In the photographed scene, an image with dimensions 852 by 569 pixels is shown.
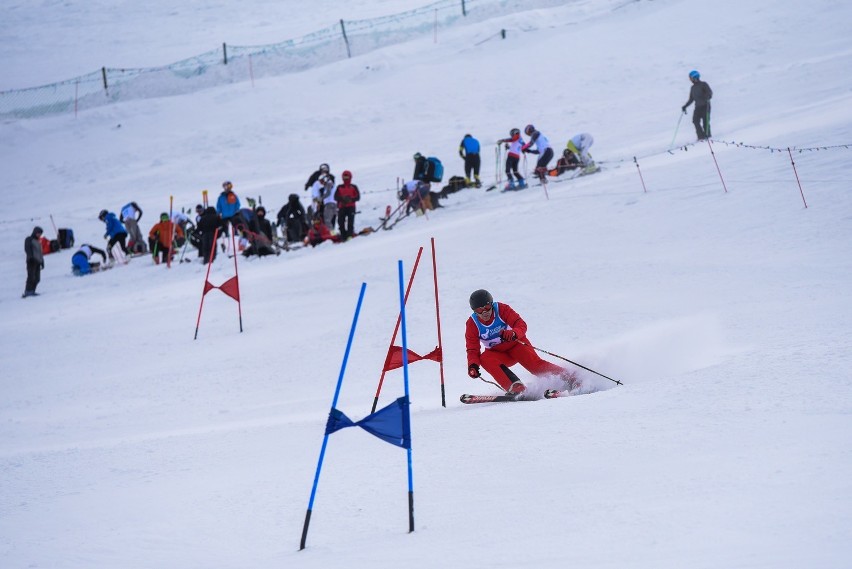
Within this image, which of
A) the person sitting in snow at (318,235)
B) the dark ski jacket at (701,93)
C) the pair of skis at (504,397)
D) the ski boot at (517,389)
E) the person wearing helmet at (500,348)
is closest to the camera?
the pair of skis at (504,397)

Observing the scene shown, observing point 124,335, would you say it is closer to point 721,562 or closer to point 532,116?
point 721,562

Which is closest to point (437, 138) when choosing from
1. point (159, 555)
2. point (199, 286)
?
point (199, 286)

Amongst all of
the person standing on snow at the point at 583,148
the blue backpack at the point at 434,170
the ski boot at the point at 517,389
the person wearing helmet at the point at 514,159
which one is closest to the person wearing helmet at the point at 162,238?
the blue backpack at the point at 434,170

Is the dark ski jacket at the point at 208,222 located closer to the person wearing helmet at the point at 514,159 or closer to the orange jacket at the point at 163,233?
the orange jacket at the point at 163,233

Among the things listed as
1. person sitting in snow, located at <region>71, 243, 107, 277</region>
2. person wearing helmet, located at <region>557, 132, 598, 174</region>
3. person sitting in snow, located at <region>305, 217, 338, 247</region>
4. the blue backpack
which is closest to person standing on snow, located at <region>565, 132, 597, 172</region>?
person wearing helmet, located at <region>557, 132, 598, 174</region>

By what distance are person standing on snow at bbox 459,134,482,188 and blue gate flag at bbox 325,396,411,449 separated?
50.0 ft

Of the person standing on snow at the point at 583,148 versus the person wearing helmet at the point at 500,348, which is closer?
the person wearing helmet at the point at 500,348

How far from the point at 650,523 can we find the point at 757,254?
8698 mm

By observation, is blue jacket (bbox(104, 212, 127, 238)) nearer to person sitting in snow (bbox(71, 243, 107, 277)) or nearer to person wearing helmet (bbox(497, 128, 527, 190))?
person sitting in snow (bbox(71, 243, 107, 277))

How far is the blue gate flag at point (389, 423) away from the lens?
4895 mm

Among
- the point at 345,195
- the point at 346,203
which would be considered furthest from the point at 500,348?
the point at 346,203

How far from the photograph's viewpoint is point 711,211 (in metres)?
14.4

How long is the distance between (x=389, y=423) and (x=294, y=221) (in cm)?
1505

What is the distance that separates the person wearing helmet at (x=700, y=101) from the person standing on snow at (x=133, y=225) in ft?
40.6
